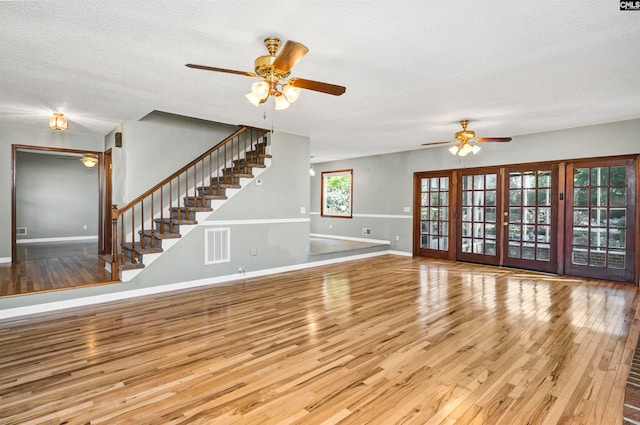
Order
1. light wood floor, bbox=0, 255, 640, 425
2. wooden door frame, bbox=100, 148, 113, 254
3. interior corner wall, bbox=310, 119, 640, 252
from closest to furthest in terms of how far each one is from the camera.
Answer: light wood floor, bbox=0, 255, 640, 425 < interior corner wall, bbox=310, 119, 640, 252 < wooden door frame, bbox=100, 148, 113, 254

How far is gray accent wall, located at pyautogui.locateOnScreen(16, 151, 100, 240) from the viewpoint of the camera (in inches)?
335

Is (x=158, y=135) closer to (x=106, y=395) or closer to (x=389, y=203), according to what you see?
(x=106, y=395)

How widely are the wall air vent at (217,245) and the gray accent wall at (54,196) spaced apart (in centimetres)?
600

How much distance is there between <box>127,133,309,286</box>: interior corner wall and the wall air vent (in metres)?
0.07

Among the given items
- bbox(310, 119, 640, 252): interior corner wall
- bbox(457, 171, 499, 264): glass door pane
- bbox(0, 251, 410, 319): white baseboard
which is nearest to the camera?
bbox(0, 251, 410, 319): white baseboard

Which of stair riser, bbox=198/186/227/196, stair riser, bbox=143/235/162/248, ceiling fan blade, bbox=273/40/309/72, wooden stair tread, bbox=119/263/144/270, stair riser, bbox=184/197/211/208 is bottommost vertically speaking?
wooden stair tread, bbox=119/263/144/270

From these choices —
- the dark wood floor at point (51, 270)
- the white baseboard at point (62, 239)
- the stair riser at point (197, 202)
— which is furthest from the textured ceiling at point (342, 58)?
the white baseboard at point (62, 239)

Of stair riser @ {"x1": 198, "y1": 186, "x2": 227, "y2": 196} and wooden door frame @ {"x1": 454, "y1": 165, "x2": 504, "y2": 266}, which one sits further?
wooden door frame @ {"x1": 454, "y1": 165, "x2": 504, "y2": 266}

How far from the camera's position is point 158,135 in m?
5.77

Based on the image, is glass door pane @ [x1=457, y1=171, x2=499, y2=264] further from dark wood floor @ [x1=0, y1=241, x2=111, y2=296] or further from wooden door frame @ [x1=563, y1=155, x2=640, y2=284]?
dark wood floor @ [x1=0, y1=241, x2=111, y2=296]

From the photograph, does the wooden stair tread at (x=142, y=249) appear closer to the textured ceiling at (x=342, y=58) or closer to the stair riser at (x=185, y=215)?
the stair riser at (x=185, y=215)

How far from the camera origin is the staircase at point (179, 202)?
16.0ft

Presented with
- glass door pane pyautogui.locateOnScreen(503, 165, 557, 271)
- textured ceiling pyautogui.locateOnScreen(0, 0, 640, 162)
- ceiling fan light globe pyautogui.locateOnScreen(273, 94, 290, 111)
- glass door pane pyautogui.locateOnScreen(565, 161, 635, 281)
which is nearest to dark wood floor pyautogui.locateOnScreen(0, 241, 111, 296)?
textured ceiling pyautogui.locateOnScreen(0, 0, 640, 162)

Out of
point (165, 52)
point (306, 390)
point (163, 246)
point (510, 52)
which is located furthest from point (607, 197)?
point (163, 246)
